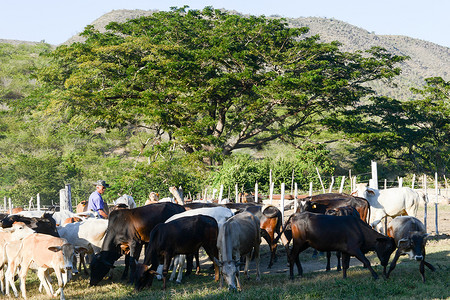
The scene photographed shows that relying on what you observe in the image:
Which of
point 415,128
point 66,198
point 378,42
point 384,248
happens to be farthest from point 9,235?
point 378,42

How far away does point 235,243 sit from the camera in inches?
405

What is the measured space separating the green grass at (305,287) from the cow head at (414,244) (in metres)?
0.46

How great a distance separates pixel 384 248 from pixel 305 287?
1.83 meters

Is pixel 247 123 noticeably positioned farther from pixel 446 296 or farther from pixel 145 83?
pixel 446 296

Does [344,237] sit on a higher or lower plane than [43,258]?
higher

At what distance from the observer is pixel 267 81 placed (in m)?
29.4

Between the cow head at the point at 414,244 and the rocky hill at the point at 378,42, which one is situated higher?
the rocky hill at the point at 378,42

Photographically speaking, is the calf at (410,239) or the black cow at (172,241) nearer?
the calf at (410,239)

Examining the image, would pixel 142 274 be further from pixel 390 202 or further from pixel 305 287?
pixel 390 202

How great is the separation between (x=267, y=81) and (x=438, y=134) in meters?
14.8

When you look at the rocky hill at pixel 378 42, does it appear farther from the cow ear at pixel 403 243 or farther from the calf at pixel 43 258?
the calf at pixel 43 258

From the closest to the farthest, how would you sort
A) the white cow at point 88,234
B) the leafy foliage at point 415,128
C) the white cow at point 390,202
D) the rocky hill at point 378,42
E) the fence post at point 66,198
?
the white cow at point 88,234 → the white cow at point 390,202 → the fence post at point 66,198 → the leafy foliage at point 415,128 → the rocky hill at point 378,42

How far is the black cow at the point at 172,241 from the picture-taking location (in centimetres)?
1012

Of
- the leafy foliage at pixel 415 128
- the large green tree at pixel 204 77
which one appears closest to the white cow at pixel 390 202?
the large green tree at pixel 204 77
